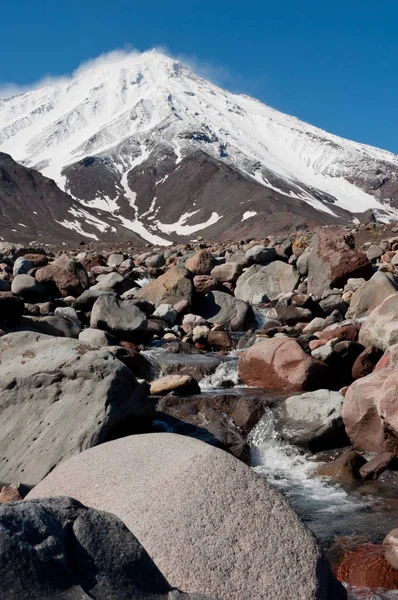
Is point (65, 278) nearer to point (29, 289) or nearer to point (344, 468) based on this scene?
point (29, 289)

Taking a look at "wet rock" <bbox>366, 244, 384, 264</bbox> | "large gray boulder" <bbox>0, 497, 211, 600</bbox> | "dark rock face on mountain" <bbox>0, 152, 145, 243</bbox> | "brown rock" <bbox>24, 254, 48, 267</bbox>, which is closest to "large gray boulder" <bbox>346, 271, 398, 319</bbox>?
"wet rock" <bbox>366, 244, 384, 264</bbox>

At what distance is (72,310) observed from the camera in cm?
2038

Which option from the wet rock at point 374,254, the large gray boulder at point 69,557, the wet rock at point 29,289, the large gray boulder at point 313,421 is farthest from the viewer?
the wet rock at point 374,254

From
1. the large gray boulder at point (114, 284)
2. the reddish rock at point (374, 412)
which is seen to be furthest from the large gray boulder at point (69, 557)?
the large gray boulder at point (114, 284)

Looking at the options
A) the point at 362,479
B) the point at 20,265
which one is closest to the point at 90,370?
the point at 362,479

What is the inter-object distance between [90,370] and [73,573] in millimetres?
6884

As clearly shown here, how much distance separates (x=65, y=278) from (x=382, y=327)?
12.6 meters

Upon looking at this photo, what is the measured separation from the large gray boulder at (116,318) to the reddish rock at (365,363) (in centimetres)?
674

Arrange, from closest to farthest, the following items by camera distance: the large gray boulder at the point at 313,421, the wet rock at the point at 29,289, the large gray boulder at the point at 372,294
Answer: the large gray boulder at the point at 313,421 < the large gray boulder at the point at 372,294 < the wet rock at the point at 29,289

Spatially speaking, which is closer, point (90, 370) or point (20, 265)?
point (90, 370)

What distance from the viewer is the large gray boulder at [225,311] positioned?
72.5ft

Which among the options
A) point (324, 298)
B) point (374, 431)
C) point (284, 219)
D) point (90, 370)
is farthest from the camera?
point (284, 219)

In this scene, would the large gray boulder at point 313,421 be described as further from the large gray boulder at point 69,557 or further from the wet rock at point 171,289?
the wet rock at point 171,289

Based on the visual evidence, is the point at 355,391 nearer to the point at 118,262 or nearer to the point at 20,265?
the point at 20,265
